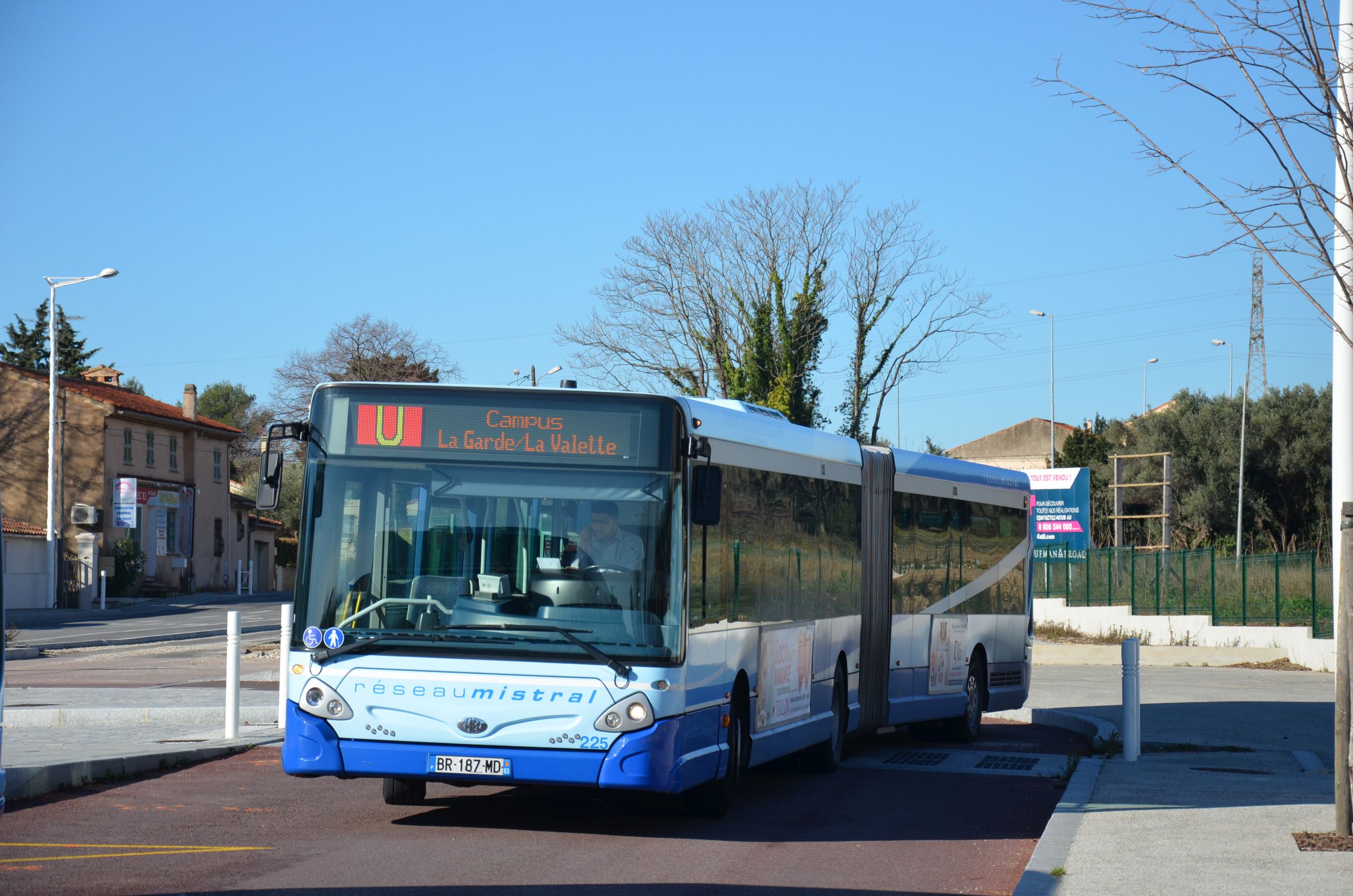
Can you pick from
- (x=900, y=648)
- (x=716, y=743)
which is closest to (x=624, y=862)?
(x=716, y=743)

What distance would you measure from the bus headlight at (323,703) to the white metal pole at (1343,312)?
6051mm

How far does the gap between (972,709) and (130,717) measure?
363 inches

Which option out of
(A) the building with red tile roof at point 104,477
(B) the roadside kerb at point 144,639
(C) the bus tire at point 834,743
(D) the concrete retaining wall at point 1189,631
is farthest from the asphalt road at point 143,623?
(C) the bus tire at point 834,743

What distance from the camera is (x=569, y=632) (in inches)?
356

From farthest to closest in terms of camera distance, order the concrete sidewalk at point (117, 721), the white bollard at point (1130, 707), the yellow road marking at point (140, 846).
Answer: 1. the white bollard at point (1130, 707)
2. the concrete sidewalk at point (117, 721)
3. the yellow road marking at point (140, 846)

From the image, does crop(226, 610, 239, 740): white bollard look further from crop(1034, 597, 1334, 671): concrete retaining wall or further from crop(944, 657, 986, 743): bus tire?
crop(1034, 597, 1334, 671): concrete retaining wall

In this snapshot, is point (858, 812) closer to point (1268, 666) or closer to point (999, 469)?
point (999, 469)

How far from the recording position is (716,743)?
996 centimetres

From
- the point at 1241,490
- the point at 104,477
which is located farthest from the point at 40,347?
the point at 1241,490

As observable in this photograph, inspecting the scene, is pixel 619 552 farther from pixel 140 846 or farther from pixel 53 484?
pixel 53 484

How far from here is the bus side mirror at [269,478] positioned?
30.2 ft

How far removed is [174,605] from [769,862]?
48995 mm

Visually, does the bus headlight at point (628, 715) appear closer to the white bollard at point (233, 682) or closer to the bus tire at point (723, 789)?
the bus tire at point (723, 789)

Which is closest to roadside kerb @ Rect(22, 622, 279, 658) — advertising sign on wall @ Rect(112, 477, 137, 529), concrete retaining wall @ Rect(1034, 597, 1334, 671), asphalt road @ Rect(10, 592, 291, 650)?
asphalt road @ Rect(10, 592, 291, 650)
